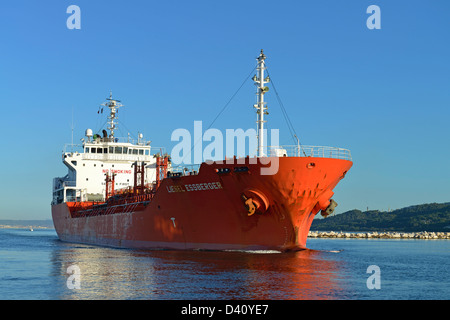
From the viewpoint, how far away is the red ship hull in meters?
21.8

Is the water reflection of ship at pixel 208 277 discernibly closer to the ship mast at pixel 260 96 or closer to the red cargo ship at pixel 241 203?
the red cargo ship at pixel 241 203

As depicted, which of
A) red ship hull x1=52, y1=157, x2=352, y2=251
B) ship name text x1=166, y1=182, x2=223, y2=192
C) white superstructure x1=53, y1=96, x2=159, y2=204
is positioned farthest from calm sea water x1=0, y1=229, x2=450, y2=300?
white superstructure x1=53, y1=96, x2=159, y2=204

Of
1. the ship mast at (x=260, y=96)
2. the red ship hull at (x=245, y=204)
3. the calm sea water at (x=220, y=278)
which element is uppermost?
the ship mast at (x=260, y=96)

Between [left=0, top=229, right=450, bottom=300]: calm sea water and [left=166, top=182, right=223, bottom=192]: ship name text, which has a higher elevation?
[left=166, top=182, right=223, bottom=192]: ship name text

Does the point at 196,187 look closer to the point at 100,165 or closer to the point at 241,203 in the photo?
the point at 241,203

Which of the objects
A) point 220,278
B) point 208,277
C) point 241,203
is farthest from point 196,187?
point 220,278

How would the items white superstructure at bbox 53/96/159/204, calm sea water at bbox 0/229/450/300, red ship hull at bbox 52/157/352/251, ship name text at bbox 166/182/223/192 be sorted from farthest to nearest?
white superstructure at bbox 53/96/159/204 < ship name text at bbox 166/182/223/192 < red ship hull at bbox 52/157/352/251 < calm sea water at bbox 0/229/450/300

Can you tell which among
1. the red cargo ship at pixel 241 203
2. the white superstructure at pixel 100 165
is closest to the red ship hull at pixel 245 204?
the red cargo ship at pixel 241 203

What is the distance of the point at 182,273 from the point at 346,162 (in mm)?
10680

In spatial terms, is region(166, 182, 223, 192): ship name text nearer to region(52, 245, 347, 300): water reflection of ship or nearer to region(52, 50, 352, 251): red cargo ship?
region(52, 50, 352, 251): red cargo ship

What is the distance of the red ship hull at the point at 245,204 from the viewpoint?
21781 millimetres

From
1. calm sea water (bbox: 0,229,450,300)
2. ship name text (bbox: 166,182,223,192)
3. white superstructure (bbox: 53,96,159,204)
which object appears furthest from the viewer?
white superstructure (bbox: 53,96,159,204)

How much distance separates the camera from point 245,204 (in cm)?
2156
